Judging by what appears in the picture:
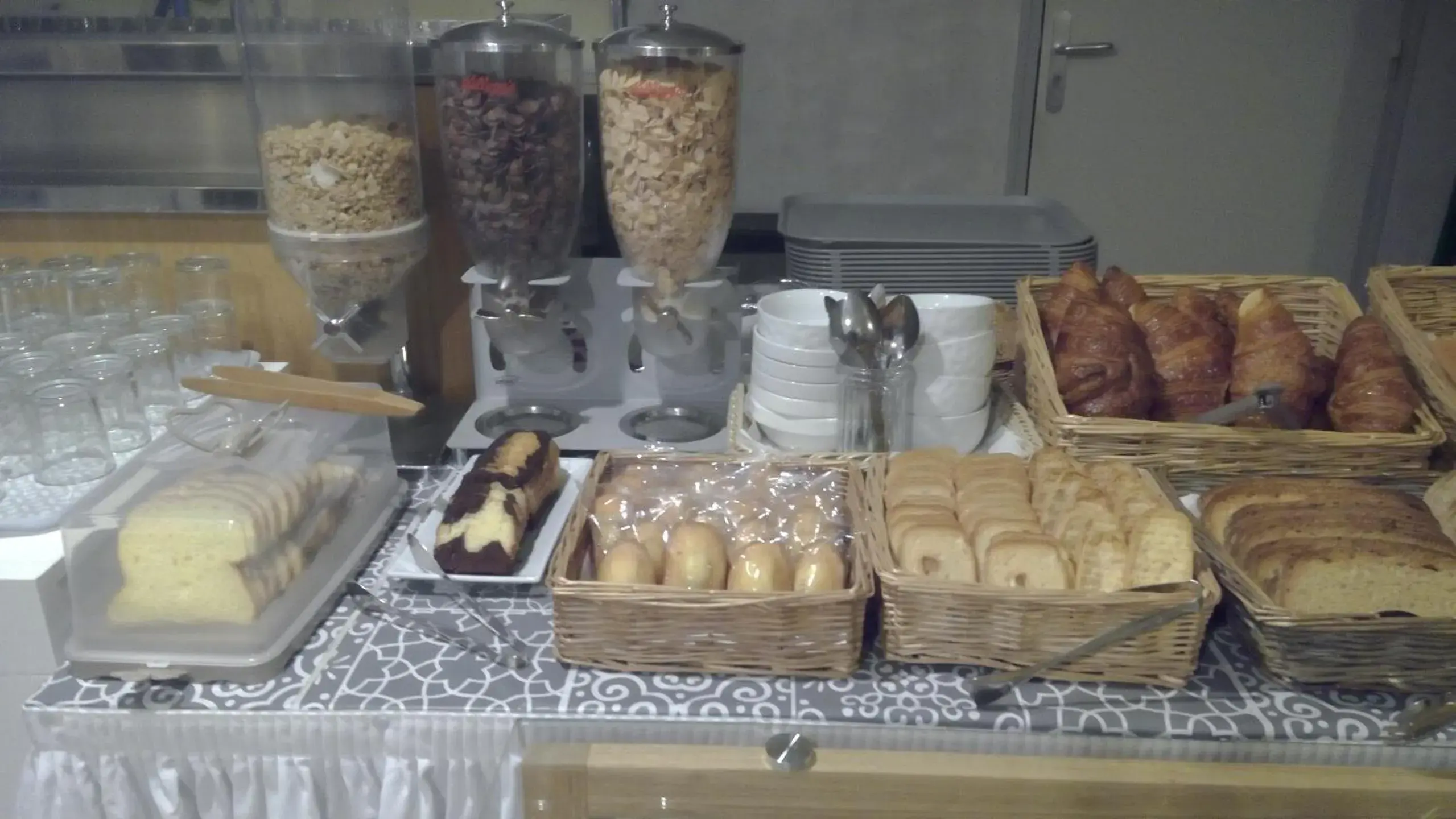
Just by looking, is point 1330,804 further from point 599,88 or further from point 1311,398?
point 599,88

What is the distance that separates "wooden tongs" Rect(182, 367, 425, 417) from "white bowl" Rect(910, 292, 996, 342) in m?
0.49

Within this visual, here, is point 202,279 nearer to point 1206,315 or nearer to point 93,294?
point 93,294

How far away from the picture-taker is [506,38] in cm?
101

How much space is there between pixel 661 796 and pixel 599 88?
67cm

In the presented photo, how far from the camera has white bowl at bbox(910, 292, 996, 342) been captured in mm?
1002

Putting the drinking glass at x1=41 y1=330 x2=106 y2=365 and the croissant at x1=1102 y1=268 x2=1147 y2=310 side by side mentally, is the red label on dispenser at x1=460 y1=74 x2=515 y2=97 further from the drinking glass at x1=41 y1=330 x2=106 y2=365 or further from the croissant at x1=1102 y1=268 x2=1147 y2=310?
the croissant at x1=1102 y1=268 x2=1147 y2=310

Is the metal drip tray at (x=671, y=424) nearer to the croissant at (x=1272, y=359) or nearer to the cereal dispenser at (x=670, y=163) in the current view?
the cereal dispenser at (x=670, y=163)

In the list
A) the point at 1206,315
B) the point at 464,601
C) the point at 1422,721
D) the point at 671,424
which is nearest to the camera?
the point at 1422,721

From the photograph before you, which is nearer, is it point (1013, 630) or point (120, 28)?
point (1013, 630)

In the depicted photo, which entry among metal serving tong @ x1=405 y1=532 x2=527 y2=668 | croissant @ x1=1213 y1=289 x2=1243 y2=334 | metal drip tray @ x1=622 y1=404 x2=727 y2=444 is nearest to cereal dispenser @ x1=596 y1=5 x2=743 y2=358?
metal drip tray @ x1=622 y1=404 x2=727 y2=444

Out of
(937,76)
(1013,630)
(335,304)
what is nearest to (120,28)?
(335,304)

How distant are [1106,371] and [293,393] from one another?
0.76 meters

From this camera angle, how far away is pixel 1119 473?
888 mm

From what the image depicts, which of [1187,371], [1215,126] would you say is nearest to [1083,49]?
[1215,126]
